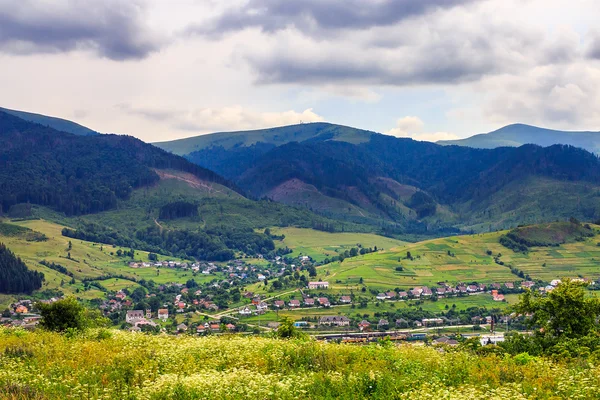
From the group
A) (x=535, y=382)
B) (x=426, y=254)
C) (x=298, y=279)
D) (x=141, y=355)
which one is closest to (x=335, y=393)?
(x=535, y=382)

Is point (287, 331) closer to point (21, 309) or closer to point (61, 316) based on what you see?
point (61, 316)

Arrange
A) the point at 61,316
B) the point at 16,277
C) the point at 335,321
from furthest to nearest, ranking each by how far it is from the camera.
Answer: the point at 16,277, the point at 335,321, the point at 61,316

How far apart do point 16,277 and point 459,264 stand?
118 meters

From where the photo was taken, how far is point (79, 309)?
2872cm

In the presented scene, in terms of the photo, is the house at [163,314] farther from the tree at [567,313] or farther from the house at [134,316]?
the tree at [567,313]

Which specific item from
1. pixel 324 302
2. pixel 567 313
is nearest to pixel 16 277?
pixel 324 302

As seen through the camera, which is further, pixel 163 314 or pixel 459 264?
pixel 459 264

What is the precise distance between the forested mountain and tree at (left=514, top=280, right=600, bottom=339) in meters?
136

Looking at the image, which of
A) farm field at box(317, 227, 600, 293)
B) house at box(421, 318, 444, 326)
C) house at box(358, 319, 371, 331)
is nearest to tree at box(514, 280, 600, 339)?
house at box(358, 319, 371, 331)

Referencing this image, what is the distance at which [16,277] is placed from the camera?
137m

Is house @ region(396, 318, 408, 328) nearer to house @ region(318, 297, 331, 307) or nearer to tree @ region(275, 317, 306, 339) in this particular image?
house @ region(318, 297, 331, 307)

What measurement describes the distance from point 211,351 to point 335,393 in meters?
6.39

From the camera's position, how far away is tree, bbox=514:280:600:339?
25.2m

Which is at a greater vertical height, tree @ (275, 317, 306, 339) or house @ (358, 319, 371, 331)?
tree @ (275, 317, 306, 339)
